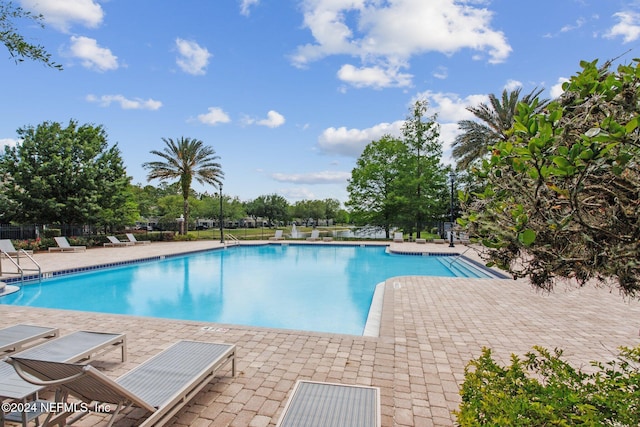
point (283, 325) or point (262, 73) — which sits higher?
point (262, 73)

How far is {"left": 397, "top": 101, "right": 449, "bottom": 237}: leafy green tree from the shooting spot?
26375mm

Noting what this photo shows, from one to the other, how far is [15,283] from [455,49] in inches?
690

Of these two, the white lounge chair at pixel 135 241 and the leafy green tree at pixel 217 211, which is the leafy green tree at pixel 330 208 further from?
the white lounge chair at pixel 135 241

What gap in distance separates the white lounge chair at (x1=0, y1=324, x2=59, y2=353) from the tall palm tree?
20067mm

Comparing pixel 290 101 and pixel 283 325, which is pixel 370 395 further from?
pixel 290 101

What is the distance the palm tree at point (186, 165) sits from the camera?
2605 centimetres

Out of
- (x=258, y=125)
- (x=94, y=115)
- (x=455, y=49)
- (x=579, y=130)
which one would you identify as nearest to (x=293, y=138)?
(x=258, y=125)

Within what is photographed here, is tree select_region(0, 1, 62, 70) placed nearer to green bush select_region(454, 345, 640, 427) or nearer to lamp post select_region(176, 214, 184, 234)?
green bush select_region(454, 345, 640, 427)

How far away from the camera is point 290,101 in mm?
21984

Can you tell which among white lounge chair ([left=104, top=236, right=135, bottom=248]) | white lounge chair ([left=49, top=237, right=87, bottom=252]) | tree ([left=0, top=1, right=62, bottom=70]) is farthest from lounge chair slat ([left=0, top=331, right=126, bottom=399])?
white lounge chair ([left=104, top=236, right=135, bottom=248])

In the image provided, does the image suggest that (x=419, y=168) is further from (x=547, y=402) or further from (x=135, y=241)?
(x=547, y=402)

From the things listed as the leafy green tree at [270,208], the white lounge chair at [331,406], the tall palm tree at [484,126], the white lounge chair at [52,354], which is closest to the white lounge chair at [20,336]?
the white lounge chair at [52,354]

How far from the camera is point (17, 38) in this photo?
337 cm

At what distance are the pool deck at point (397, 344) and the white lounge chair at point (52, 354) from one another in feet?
1.25
